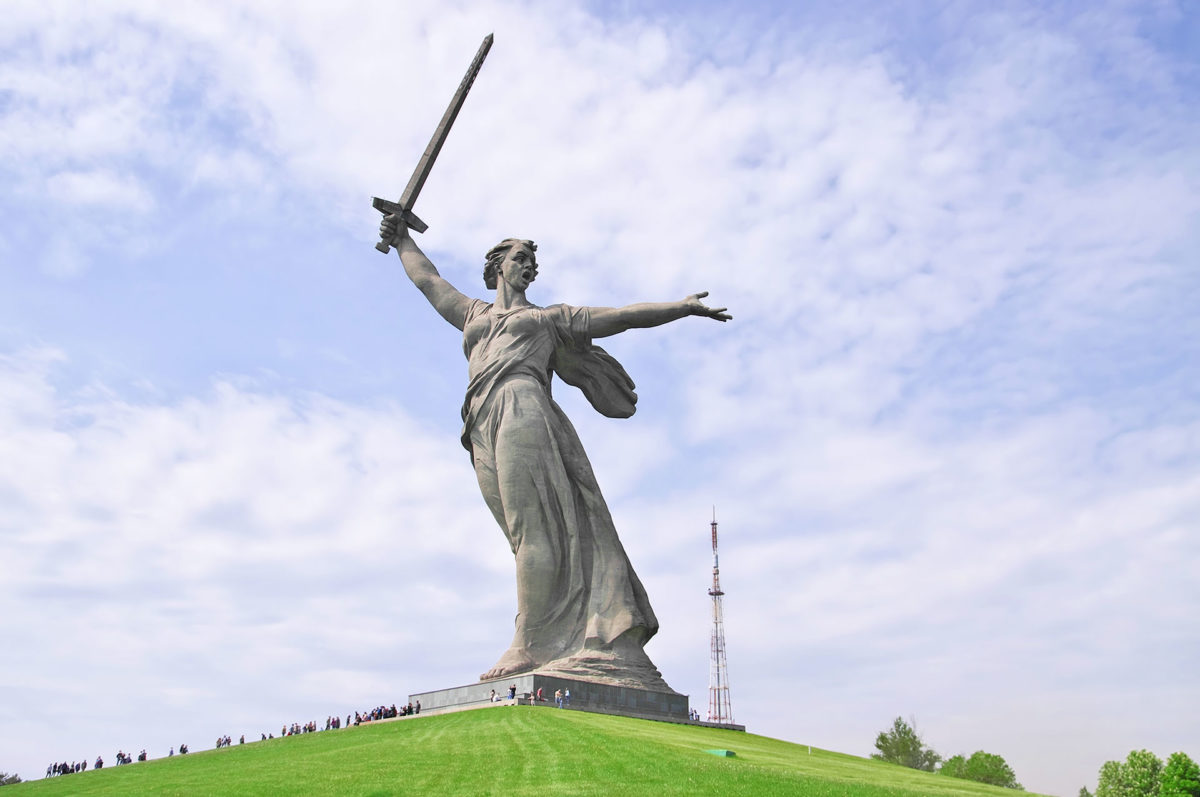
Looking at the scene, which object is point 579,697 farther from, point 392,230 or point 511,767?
point 392,230

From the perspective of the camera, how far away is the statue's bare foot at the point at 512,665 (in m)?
19.6

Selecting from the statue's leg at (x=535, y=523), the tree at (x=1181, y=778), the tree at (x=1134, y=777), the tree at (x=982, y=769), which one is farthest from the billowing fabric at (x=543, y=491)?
the tree at (x=982, y=769)

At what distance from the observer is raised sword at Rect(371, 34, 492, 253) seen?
76.6 feet

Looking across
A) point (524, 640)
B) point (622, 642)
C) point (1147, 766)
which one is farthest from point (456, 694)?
point (1147, 766)

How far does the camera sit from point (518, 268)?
22703mm

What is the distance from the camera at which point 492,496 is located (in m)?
21.6

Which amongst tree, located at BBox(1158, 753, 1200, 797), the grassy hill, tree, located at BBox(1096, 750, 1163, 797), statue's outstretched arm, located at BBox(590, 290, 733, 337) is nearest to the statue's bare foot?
the grassy hill

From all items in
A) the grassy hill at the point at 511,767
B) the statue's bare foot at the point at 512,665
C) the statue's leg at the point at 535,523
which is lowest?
the grassy hill at the point at 511,767

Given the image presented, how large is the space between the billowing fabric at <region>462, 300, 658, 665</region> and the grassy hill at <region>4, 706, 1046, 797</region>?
107 inches

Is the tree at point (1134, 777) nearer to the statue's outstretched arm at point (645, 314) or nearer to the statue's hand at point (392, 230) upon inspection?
the statue's outstretched arm at point (645, 314)

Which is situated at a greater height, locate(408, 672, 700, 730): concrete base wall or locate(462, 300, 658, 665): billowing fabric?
locate(462, 300, 658, 665): billowing fabric

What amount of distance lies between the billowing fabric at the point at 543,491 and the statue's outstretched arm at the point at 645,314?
355mm

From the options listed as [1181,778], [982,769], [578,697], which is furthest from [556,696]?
[982,769]

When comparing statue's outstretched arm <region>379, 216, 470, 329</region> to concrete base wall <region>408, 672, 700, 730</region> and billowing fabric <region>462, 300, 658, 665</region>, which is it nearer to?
billowing fabric <region>462, 300, 658, 665</region>
